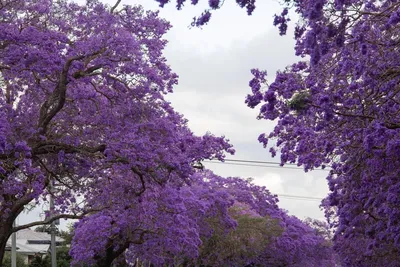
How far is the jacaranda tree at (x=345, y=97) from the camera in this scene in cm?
1200

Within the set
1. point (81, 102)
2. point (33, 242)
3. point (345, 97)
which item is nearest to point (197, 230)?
point (81, 102)

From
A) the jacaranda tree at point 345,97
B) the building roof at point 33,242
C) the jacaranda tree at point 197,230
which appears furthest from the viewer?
the building roof at point 33,242

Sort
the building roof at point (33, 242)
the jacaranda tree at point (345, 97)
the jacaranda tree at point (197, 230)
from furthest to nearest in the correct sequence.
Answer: the building roof at point (33, 242) < the jacaranda tree at point (197, 230) < the jacaranda tree at point (345, 97)

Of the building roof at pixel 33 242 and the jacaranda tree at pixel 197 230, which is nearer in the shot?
the jacaranda tree at pixel 197 230

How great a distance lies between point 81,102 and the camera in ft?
63.8

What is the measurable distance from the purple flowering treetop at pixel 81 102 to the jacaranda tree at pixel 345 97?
3.13m

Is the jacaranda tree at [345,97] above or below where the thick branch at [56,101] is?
below

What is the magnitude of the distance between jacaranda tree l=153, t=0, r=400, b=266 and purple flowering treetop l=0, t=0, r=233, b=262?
3127 mm

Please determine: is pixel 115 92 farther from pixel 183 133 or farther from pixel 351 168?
pixel 351 168

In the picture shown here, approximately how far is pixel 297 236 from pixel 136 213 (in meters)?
26.8

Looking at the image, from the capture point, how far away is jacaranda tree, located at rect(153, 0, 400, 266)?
1200 centimetres

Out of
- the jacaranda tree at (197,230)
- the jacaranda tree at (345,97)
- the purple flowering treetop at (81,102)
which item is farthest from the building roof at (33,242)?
the jacaranda tree at (345,97)

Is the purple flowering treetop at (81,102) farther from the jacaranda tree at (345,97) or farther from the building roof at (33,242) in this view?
the building roof at (33,242)

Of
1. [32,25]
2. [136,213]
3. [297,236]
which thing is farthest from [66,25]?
[297,236]
